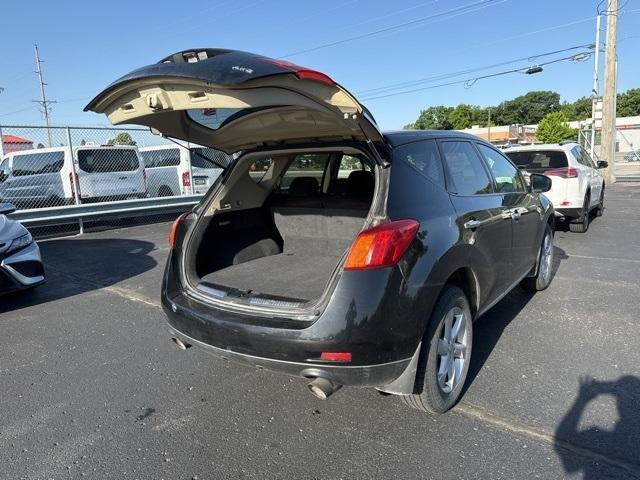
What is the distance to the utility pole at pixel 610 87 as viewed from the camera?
57.4ft

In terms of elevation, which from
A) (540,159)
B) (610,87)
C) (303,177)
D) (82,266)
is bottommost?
(82,266)

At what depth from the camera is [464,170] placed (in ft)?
Result: 11.5

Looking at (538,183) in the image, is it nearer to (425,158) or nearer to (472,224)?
(472,224)

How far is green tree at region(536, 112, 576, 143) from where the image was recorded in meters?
48.8

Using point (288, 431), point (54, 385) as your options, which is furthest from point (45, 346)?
point (288, 431)

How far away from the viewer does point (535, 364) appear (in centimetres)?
349

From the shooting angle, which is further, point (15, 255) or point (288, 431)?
point (15, 255)

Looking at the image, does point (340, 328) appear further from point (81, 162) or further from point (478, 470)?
point (81, 162)

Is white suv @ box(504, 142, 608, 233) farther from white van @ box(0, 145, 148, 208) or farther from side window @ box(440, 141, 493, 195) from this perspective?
white van @ box(0, 145, 148, 208)

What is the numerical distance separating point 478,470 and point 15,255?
4775 millimetres

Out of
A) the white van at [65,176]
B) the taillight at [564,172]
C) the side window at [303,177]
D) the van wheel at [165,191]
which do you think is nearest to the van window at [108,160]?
the white van at [65,176]

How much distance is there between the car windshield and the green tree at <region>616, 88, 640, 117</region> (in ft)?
312

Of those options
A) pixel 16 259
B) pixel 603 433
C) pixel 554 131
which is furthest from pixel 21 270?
pixel 554 131

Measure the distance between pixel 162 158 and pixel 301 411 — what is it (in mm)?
11799
